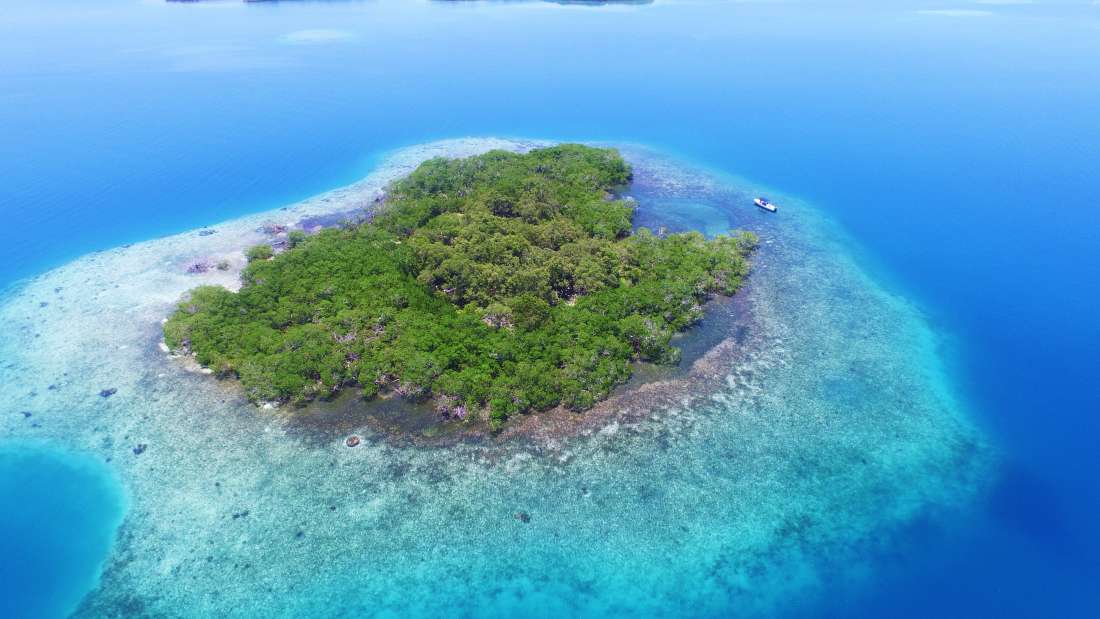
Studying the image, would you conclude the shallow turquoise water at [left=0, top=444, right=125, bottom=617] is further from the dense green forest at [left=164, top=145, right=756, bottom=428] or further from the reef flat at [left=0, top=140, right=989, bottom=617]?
the dense green forest at [left=164, top=145, right=756, bottom=428]

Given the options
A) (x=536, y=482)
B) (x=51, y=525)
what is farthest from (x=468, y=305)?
(x=51, y=525)

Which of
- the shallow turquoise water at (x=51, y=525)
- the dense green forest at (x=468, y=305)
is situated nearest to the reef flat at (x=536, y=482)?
the shallow turquoise water at (x=51, y=525)

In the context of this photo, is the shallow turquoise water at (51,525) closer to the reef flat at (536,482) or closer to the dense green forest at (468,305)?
the reef flat at (536,482)

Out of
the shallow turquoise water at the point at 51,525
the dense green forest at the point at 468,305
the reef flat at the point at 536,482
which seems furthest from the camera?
the dense green forest at the point at 468,305

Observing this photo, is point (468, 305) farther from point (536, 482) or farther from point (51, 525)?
point (51, 525)

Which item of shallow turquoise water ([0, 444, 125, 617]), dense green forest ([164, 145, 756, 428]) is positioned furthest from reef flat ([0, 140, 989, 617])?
dense green forest ([164, 145, 756, 428])

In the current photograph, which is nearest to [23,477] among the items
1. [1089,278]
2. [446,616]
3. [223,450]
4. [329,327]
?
[223,450]
